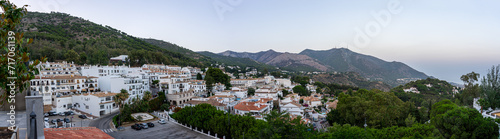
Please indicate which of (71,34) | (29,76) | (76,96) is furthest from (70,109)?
(71,34)

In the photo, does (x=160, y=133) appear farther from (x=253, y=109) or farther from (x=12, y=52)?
(x=12, y=52)

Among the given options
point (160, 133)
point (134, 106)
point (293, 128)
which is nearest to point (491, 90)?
point (293, 128)

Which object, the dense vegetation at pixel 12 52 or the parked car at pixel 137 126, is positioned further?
the parked car at pixel 137 126

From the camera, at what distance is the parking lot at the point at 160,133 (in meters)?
23.2

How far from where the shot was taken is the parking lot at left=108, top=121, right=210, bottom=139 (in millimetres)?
23203

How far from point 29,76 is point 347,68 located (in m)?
206

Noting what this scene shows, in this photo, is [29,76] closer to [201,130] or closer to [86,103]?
[201,130]

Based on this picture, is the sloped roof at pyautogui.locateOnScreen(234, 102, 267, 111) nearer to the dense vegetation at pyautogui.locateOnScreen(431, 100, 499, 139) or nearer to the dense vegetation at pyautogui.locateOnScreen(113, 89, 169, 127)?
the dense vegetation at pyautogui.locateOnScreen(113, 89, 169, 127)

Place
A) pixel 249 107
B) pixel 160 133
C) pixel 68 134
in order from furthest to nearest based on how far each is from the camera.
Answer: pixel 249 107 → pixel 160 133 → pixel 68 134

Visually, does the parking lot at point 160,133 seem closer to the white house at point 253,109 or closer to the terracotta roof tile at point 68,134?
the white house at point 253,109

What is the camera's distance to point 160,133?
24.3 meters

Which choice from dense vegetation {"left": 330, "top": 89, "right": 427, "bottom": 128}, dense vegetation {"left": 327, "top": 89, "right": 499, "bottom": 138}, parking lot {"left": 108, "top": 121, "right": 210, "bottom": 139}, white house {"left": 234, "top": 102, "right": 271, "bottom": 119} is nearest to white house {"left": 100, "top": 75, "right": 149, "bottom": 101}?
parking lot {"left": 108, "top": 121, "right": 210, "bottom": 139}

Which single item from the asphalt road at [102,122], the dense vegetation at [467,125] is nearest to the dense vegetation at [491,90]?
the dense vegetation at [467,125]

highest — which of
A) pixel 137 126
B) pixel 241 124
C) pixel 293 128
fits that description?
pixel 293 128
